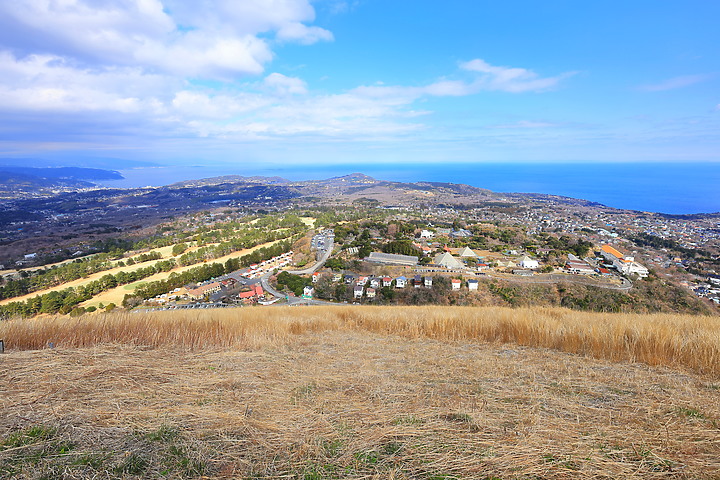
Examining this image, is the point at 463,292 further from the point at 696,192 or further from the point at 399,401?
the point at 696,192

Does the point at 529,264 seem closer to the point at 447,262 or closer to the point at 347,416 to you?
the point at 447,262

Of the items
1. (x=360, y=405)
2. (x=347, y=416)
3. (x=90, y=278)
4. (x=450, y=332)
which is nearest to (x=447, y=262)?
(x=450, y=332)

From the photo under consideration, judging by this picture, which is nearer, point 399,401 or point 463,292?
point 399,401

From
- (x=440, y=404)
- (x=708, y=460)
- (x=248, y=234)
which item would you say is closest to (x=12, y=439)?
(x=440, y=404)

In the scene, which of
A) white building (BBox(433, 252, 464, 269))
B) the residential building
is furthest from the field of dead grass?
the residential building

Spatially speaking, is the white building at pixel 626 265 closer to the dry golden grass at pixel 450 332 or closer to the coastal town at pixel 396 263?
the coastal town at pixel 396 263

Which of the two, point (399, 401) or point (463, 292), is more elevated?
point (399, 401)

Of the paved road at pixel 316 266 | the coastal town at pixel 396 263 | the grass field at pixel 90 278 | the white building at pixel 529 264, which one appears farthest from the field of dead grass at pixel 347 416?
the grass field at pixel 90 278
